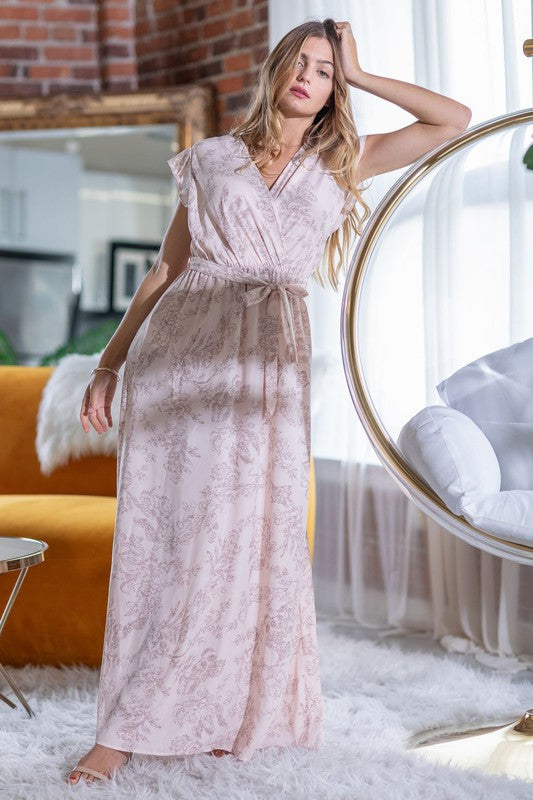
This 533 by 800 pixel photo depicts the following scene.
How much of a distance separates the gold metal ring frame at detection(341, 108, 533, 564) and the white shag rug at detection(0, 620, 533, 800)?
494mm

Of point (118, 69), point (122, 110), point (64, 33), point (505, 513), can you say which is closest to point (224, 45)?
point (122, 110)

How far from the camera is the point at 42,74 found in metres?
4.57

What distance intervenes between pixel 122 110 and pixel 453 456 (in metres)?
2.78

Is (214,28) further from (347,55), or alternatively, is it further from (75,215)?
(347,55)

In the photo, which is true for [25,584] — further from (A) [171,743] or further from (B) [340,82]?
(B) [340,82]

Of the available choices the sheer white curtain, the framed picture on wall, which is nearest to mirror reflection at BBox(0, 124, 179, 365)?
the framed picture on wall

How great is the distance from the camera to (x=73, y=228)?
4.40 meters

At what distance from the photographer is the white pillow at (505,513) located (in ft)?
6.65

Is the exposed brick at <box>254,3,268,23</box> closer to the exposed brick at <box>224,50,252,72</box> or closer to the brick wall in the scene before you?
the exposed brick at <box>224,50,252,72</box>

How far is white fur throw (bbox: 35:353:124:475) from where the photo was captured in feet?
10.7

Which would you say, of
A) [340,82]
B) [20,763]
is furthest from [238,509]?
[340,82]

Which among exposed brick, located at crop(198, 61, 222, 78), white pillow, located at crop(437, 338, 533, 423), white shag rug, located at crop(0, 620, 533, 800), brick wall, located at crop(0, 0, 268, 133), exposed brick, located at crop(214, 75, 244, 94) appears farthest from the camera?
brick wall, located at crop(0, 0, 268, 133)

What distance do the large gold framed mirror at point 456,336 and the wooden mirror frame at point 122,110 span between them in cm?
220

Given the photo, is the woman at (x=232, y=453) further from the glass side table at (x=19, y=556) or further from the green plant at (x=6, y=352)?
the green plant at (x=6, y=352)
